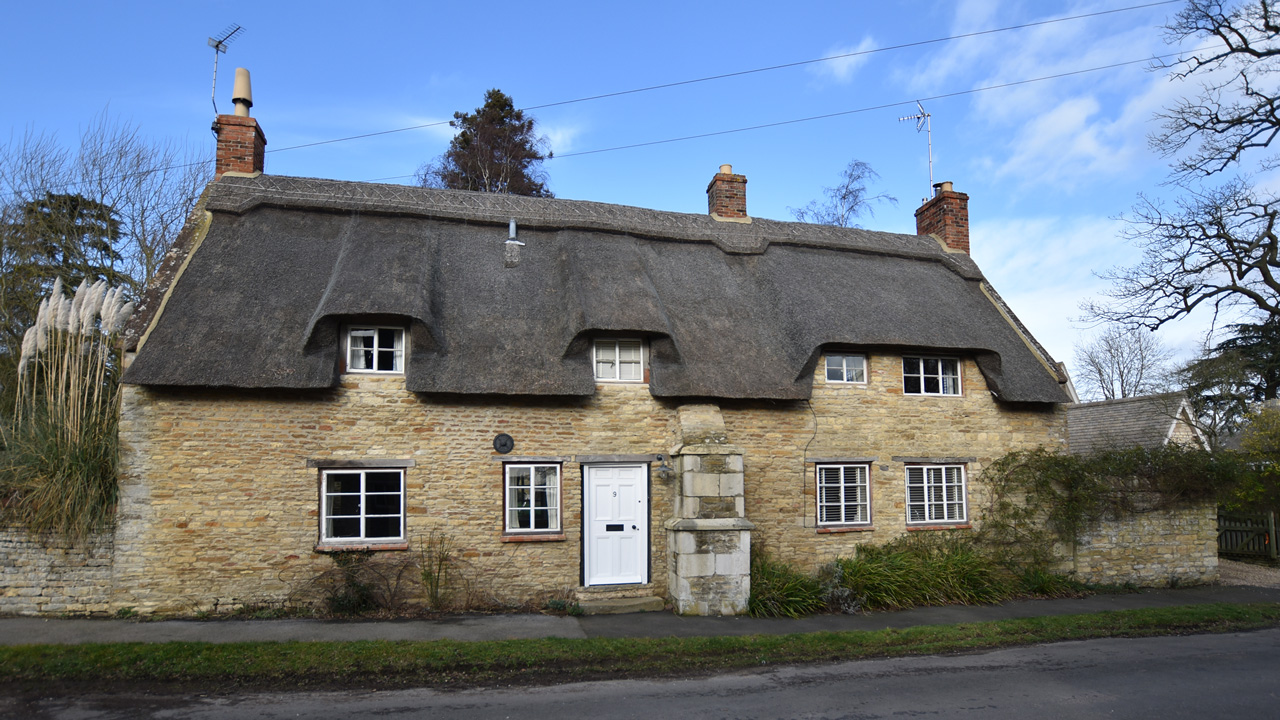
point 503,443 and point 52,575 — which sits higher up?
point 503,443

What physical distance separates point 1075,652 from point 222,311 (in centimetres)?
1222

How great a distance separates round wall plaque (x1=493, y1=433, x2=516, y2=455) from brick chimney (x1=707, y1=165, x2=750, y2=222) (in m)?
6.89

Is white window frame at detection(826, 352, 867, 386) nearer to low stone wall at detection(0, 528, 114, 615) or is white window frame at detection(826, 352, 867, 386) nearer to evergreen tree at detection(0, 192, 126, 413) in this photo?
low stone wall at detection(0, 528, 114, 615)

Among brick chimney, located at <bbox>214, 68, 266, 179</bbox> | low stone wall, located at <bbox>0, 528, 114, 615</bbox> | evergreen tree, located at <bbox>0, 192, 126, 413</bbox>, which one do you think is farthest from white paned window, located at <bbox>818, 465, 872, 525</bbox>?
evergreen tree, located at <bbox>0, 192, 126, 413</bbox>

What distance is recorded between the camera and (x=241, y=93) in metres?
13.3

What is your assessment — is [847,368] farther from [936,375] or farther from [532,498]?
[532,498]

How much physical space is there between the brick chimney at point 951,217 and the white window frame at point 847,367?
510 centimetres

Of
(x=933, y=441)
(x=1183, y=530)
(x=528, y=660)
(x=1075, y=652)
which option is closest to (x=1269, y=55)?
(x=1183, y=530)

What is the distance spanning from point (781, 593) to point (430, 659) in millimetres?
5331

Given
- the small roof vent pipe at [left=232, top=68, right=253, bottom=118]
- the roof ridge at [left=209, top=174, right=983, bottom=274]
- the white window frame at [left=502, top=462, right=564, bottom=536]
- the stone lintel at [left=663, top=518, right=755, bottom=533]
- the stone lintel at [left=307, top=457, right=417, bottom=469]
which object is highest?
the small roof vent pipe at [left=232, top=68, right=253, bottom=118]

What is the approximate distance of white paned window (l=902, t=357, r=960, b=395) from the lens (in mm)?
13578

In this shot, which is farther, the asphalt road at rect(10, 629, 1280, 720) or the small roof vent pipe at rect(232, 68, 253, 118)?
the small roof vent pipe at rect(232, 68, 253, 118)

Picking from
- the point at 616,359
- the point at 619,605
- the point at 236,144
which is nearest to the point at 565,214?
the point at 616,359

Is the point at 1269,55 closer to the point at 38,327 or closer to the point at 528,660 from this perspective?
the point at 528,660
